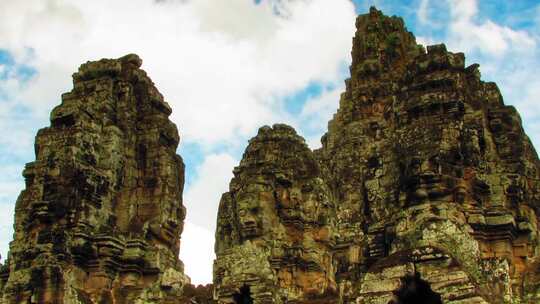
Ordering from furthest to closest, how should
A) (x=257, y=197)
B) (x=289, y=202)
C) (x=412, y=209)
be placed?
1. (x=289, y=202)
2. (x=257, y=197)
3. (x=412, y=209)

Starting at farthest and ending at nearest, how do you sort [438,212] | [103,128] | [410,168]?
1. [103,128]
2. [410,168]
3. [438,212]

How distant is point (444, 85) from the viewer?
1844cm

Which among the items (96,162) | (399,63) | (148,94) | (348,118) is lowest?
(96,162)

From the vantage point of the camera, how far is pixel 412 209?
15.2m

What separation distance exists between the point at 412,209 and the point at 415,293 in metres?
4.35

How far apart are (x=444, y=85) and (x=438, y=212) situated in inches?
174

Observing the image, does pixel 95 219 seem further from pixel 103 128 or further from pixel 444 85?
pixel 444 85

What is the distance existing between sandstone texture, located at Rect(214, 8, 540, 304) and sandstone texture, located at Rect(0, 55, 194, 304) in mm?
1879

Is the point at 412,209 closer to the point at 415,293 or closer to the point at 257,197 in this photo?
the point at 415,293

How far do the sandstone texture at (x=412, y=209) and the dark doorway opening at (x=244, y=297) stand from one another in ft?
0.12

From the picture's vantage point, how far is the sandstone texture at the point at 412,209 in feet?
39.6

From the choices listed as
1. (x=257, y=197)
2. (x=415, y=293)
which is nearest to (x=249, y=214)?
(x=257, y=197)

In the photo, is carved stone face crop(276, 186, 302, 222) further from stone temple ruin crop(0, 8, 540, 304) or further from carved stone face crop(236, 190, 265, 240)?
carved stone face crop(236, 190, 265, 240)

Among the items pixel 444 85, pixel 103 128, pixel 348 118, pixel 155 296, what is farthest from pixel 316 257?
pixel 348 118
